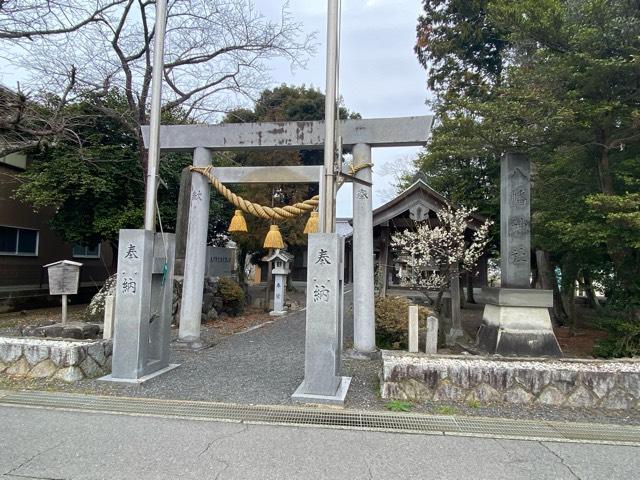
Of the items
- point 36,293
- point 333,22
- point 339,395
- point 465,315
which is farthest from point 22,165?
point 465,315

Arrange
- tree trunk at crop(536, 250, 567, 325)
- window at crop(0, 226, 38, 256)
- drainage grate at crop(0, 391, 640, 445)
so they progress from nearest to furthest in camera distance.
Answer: drainage grate at crop(0, 391, 640, 445), tree trunk at crop(536, 250, 567, 325), window at crop(0, 226, 38, 256)

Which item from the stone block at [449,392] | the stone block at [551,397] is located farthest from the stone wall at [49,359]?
the stone block at [551,397]

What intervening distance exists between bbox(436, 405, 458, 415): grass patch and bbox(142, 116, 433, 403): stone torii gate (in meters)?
2.88

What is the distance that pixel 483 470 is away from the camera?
4012mm

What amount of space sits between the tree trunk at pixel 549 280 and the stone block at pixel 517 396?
371 inches

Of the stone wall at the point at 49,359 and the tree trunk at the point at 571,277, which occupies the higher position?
the tree trunk at the point at 571,277

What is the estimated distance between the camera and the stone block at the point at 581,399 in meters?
5.87

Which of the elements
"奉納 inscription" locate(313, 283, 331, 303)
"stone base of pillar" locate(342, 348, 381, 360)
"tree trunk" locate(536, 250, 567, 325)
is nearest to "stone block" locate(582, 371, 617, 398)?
"奉納 inscription" locate(313, 283, 331, 303)

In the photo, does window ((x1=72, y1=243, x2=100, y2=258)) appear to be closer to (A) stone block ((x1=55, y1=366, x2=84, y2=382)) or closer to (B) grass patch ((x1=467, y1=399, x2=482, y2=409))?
(A) stone block ((x1=55, y1=366, x2=84, y2=382))

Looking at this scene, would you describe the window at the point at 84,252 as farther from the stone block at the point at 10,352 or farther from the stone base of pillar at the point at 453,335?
the stone base of pillar at the point at 453,335

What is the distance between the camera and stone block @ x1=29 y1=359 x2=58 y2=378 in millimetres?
6922

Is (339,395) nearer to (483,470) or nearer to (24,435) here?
(483,470)

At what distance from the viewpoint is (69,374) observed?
22.4ft

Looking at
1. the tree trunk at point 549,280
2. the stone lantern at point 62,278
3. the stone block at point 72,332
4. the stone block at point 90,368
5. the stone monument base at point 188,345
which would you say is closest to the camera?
the stone block at point 90,368
